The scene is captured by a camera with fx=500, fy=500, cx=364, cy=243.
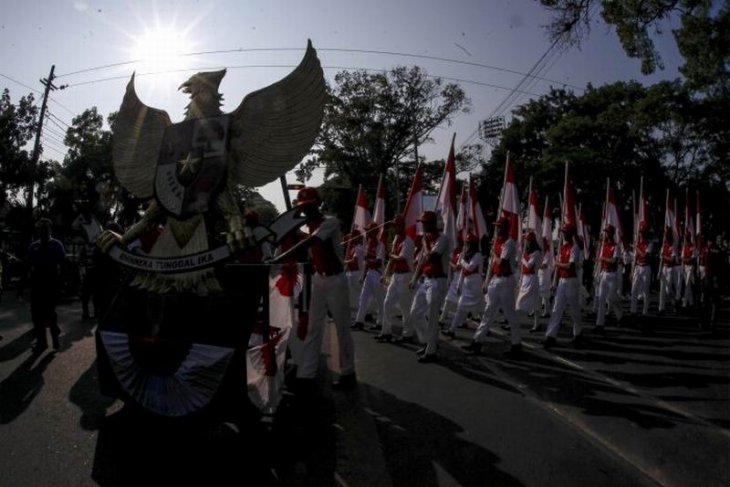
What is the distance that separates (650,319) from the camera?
1199cm

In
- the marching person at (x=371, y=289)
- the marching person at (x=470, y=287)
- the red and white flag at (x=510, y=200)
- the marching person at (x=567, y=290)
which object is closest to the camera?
the marching person at (x=567, y=290)

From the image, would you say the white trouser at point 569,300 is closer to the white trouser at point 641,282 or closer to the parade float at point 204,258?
the white trouser at point 641,282

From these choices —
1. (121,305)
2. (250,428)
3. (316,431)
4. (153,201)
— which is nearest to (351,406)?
(316,431)

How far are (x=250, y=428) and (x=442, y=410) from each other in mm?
1829

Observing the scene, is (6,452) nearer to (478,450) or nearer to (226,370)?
(226,370)

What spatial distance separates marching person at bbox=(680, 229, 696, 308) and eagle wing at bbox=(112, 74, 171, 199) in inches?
594

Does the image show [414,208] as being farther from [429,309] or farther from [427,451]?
[427,451]

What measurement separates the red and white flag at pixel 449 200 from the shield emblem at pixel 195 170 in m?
4.10

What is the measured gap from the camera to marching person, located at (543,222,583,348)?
8289 millimetres

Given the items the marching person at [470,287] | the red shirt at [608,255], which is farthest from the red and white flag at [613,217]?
the marching person at [470,287]

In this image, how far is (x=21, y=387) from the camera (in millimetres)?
5121

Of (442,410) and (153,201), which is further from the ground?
(153,201)

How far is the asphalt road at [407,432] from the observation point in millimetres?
3311

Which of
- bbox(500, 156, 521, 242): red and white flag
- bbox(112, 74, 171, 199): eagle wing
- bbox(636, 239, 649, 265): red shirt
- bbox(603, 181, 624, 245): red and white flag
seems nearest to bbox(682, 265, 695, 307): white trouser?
bbox(636, 239, 649, 265): red shirt
